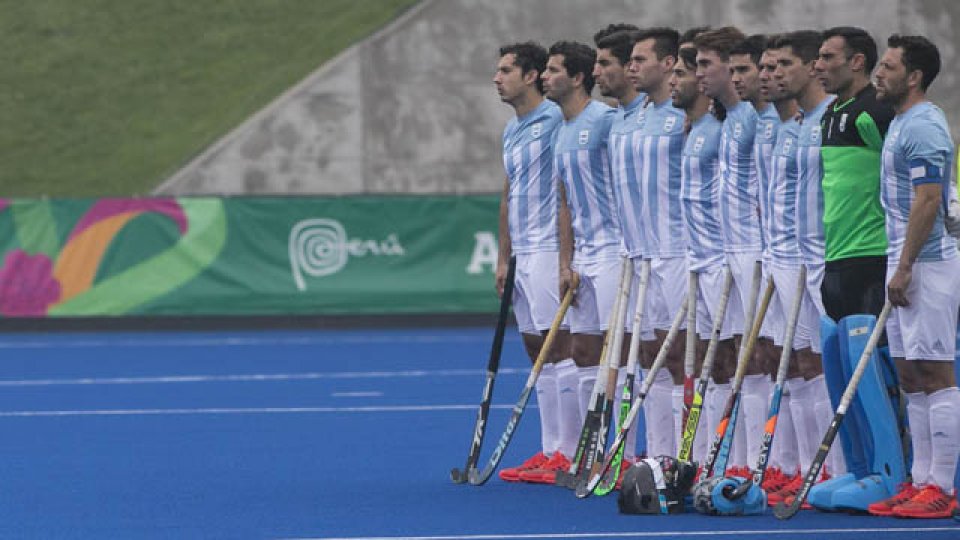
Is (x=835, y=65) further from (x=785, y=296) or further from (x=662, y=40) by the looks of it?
(x=662, y=40)

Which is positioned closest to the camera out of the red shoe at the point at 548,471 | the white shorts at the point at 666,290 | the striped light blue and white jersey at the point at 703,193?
the striped light blue and white jersey at the point at 703,193

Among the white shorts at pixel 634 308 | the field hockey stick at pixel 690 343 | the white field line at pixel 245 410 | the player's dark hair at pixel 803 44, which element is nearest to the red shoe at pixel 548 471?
the white shorts at pixel 634 308

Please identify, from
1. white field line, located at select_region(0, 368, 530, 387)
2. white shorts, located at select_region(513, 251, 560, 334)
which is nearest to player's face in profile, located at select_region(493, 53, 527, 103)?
white shorts, located at select_region(513, 251, 560, 334)

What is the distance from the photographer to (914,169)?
9094 mm

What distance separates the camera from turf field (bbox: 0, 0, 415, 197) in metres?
31.0

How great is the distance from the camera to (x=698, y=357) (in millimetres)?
10461

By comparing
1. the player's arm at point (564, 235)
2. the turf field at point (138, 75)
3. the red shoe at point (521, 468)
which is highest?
the turf field at point (138, 75)

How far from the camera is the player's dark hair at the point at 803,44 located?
31.9 feet

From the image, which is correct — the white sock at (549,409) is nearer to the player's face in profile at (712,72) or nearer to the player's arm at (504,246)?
the player's arm at (504,246)

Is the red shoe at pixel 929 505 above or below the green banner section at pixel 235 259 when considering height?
below

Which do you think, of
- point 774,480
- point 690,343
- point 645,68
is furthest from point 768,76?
point 774,480

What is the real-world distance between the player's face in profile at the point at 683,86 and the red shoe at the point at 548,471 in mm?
2179

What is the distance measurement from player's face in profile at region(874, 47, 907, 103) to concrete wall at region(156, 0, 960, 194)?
19.6m

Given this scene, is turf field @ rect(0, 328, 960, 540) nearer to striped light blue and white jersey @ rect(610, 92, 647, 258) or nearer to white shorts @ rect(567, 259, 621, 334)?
white shorts @ rect(567, 259, 621, 334)
